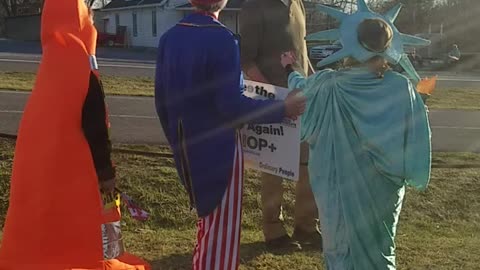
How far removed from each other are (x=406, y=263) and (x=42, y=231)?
275 cm

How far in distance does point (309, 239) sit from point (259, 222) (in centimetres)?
105

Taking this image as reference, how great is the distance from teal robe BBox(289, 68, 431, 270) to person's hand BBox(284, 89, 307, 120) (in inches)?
3.4

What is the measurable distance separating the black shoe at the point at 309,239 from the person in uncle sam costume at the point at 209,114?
1.85m

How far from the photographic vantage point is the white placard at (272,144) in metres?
4.14

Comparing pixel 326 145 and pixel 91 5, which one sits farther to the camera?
pixel 91 5

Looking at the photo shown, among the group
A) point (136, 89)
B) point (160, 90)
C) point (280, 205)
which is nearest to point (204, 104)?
point (160, 90)

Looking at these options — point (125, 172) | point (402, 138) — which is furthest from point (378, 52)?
point (125, 172)

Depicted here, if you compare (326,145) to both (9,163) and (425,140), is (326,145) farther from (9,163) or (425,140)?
(9,163)

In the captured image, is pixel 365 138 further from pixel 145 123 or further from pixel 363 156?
pixel 145 123

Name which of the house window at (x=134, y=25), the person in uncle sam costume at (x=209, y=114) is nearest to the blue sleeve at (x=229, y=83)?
the person in uncle sam costume at (x=209, y=114)

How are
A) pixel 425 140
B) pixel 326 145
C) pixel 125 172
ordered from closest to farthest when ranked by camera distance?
1. pixel 425 140
2. pixel 326 145
3. pixel 125 172

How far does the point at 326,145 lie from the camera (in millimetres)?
→ 3744

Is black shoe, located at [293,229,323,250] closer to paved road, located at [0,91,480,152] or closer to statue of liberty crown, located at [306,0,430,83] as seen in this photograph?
statue of liberty crown, located at [306,0,430,83]

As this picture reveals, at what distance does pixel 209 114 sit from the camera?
3549 millimetres
